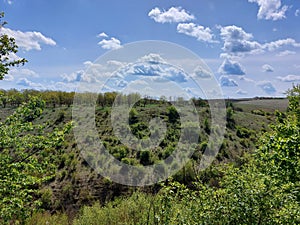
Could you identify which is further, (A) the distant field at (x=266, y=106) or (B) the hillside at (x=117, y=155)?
(A) the distant field at (x=266, y=106)

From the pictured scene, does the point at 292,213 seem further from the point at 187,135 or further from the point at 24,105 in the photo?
the point at 187,135

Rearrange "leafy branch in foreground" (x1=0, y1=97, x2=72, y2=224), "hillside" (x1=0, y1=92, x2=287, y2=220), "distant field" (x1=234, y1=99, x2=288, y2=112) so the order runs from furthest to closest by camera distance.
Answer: "distant field" (x1=234, y1=99, x2=288, y2=112) → "hillside" (x1=0, y1=92, x2=287, y2=220) → "leafy branch in foreground" (x1=0, y1=97, x2=72, y2=224)

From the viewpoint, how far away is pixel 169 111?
30.7 meters

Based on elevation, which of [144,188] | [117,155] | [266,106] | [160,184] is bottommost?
[144,188]

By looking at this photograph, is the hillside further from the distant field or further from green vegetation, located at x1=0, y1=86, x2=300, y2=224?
the distant field

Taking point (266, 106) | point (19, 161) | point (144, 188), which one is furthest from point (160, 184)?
point (266, 106)

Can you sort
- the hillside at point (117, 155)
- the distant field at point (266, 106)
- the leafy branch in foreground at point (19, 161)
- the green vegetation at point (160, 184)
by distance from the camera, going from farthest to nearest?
the distant field at point (266, 106) < the hillside at point (117, 155) < the leafy branch in foreground at point (19, 161) < the green vegetation at point (160, 184)

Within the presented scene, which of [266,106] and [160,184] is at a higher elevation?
[266,106]

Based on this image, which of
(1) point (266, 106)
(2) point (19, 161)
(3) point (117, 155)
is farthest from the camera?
(1) point (266, 106)

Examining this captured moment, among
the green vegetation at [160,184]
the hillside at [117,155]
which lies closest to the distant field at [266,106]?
the hillside at [117,155]

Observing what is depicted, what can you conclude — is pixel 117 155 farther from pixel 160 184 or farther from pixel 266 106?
pixel 266 106

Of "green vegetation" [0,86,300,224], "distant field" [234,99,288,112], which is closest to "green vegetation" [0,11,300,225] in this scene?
"green vegetation" [0,86,300,224]

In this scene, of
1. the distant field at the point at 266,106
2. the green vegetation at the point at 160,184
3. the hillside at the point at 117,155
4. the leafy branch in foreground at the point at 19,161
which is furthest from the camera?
the distant field at the point at 266,106

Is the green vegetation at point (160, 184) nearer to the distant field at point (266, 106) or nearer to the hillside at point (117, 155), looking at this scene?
the hillside at point (117, 155)
